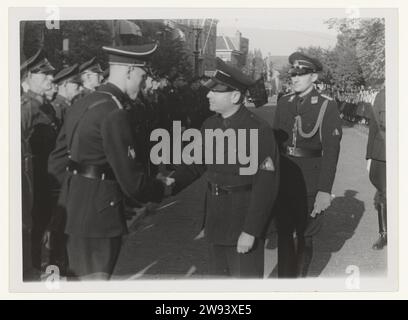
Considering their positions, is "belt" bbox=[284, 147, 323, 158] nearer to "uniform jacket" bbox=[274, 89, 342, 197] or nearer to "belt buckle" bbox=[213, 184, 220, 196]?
"uniform jacket" bbox=[274, 89, 342, 197]

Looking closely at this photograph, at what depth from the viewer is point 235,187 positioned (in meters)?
4.00

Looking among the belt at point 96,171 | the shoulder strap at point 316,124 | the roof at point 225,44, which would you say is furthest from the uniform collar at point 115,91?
the shoulder strap at point 316,124

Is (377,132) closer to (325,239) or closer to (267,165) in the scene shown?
(325,239)

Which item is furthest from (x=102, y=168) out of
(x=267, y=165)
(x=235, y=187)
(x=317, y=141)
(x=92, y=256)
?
(x=317, y=141)

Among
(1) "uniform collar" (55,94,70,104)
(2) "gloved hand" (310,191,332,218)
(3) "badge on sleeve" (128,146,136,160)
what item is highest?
(1) "uniform collar" (55,94,70,104)

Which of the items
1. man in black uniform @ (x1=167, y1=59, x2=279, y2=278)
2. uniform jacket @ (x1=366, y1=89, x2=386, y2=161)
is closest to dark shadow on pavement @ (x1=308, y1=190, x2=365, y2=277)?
uniform jacket @ (x1=366, y1=89, x2=386, y2=161)

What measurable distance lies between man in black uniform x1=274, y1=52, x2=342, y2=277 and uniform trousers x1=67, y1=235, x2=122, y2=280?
4.26 ft

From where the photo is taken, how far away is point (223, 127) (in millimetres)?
4262

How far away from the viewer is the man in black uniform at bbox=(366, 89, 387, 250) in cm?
452

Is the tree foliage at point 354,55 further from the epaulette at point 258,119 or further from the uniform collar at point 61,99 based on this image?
the uniform collar at point 61,99

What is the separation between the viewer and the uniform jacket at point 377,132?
14.8ft

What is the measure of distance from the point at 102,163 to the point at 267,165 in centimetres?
115

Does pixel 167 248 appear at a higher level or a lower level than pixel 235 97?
lower

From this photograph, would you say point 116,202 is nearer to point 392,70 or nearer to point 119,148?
point 119,148
